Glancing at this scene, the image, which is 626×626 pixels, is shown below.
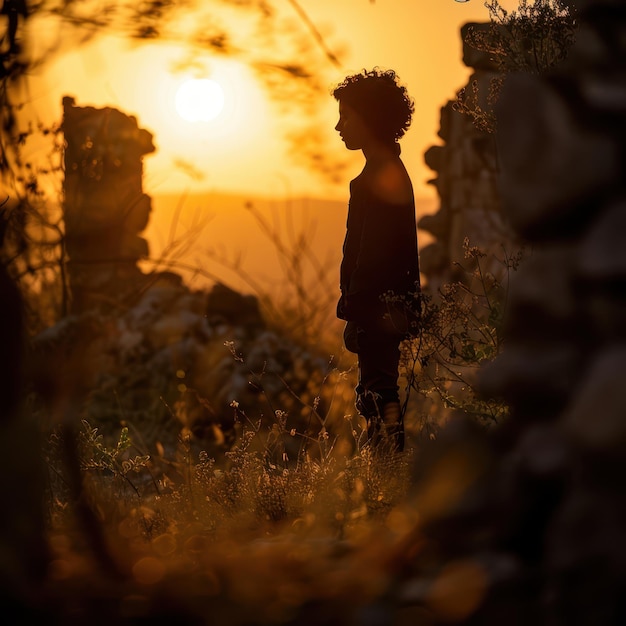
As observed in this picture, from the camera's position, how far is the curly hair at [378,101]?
5512 millimetres

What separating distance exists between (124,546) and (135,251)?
8876mm

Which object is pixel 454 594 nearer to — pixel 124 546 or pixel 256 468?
pixel 124 546

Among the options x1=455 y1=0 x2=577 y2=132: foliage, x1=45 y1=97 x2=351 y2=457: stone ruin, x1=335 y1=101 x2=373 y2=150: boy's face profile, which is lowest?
x1=45 y1=97 x2=351 y2=457: stone ruin

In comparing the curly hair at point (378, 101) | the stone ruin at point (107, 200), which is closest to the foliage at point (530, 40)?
the curly hair at point (378, 101)

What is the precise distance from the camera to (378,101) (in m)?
5.52

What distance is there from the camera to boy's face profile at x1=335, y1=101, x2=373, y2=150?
5.51 meters

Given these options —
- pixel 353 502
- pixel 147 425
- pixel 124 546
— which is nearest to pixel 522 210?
pixel 124 546

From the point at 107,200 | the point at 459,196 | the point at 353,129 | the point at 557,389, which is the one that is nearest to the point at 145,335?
the point at 107,200

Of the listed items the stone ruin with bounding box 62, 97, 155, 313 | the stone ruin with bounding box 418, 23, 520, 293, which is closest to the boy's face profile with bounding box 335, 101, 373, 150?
the stone ruin with bounding box 62, 97, 155, 313

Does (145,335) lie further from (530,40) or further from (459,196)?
(530,40)

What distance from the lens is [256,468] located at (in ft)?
15.9

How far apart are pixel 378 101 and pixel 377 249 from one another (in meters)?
0.87

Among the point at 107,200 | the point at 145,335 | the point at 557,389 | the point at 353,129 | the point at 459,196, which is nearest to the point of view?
the point at 557,389

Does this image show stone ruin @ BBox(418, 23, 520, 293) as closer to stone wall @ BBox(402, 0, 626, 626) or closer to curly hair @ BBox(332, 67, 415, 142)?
curly hair @ BBox(332, 67, 415, 142)
